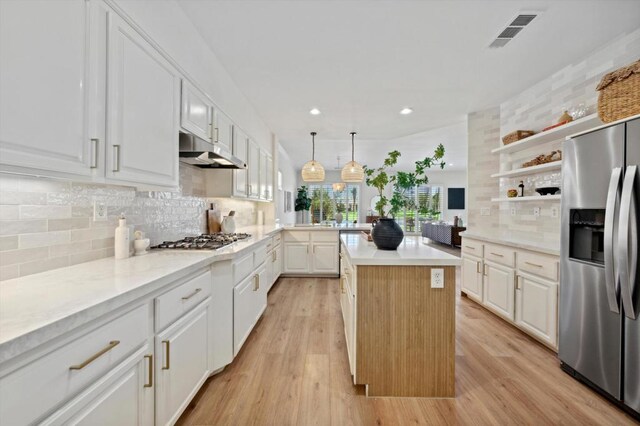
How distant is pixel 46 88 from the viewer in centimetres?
100

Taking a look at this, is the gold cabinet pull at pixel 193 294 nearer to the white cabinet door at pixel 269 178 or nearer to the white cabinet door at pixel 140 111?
the white cabinet door at pixel 140 111

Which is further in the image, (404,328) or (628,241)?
(404,328)

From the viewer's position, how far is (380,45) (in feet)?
8.02

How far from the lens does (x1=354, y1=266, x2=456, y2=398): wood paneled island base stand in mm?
1799

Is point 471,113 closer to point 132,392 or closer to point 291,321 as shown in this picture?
point 291,321

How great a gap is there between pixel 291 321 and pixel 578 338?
2400 mm

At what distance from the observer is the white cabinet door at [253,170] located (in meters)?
3.59

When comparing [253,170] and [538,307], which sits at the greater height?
[253,170]

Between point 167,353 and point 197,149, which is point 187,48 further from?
point 167,353

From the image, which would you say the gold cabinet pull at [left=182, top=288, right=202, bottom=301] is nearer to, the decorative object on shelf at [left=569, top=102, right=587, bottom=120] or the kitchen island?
the kitchen island

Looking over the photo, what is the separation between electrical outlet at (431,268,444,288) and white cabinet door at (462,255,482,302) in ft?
6.25

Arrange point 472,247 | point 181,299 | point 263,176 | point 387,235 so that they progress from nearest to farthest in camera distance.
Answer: point 181,299 → point 387,235 → point 472,247 → point 263,176

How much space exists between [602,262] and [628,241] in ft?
1.04

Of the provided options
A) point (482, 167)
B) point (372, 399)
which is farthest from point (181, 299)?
point (482, 167)
